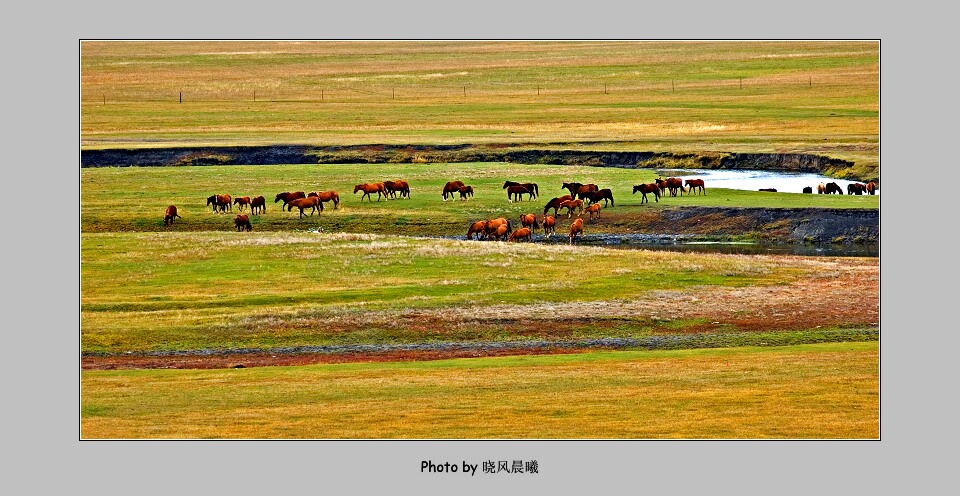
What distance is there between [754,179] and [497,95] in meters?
48.7

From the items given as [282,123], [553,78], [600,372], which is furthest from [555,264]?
[553,78]

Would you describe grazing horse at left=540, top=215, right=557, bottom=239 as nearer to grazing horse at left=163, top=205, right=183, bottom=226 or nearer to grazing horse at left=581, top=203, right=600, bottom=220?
grazing horse at left=581, top=203, right=600, bottom=220

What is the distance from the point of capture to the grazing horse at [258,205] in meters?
55.7

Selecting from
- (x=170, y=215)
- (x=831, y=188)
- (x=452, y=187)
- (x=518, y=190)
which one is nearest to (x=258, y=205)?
(x=170, y=215)

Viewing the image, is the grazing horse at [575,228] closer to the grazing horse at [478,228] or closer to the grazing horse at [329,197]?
the grazing horse at [478,228]

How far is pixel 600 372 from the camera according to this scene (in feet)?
101

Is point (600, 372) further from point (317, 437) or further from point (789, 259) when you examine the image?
point (789, 259)

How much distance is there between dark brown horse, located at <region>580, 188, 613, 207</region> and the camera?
5616cm

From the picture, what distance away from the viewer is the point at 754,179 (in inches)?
2635

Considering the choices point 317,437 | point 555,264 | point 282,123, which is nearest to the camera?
point 317,437

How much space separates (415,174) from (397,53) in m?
93.8

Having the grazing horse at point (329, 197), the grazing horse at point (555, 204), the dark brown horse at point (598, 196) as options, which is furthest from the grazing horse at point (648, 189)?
the grazing horse at point (329, 197)

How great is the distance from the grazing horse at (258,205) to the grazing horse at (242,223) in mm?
2262

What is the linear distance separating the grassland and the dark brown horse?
17385 mm
